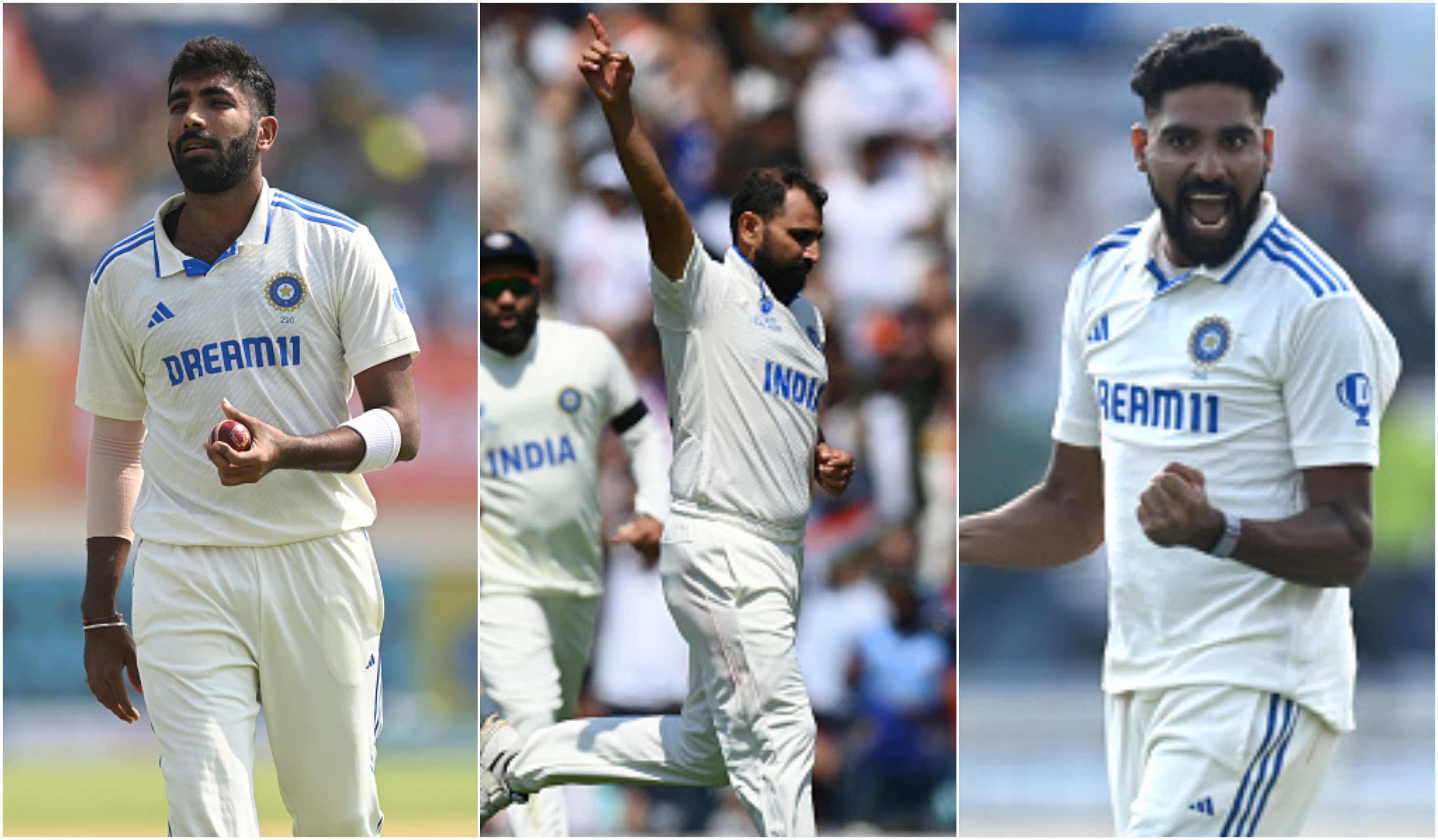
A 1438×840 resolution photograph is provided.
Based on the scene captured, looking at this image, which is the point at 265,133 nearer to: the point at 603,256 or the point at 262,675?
the point at 262,675

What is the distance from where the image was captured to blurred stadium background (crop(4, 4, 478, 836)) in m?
9.27

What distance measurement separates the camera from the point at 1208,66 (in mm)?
3941

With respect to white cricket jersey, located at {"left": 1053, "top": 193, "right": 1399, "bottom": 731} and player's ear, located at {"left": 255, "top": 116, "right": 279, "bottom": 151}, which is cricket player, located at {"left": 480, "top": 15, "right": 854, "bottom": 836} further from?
white cricket jersey, located at {"left": 1053, "top": 193, "right": 1399, "bottom": 731}

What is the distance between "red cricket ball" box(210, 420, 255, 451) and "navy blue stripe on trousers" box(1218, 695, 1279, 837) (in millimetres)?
2102

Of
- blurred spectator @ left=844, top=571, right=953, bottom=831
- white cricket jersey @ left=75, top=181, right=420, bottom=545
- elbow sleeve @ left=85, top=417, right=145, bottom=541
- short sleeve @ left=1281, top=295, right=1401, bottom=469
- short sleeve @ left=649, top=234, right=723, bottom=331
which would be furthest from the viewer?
blurred spectator @ left=844, top=571, right=953, bottom=831

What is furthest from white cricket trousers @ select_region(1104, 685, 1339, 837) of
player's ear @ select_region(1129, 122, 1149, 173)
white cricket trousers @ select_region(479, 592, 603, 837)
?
white cricket trousers @ select_region(479, 592, 603, 837)

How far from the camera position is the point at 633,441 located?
6.33 metres

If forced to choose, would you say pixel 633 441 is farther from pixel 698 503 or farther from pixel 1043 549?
pixel 1043 549

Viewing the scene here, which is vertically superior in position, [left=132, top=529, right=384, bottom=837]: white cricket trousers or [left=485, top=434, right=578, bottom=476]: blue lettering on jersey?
[left=485, top=434, right=578, bottom=476]: blue lettering on jersey

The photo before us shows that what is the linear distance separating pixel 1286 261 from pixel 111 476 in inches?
105

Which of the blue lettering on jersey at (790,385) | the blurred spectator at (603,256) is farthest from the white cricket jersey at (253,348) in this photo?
the blurred spectator at (603,256)

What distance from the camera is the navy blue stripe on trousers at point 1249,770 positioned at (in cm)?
365

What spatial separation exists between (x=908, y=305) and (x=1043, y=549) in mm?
3315

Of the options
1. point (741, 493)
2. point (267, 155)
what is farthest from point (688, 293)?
point (267, 155)
